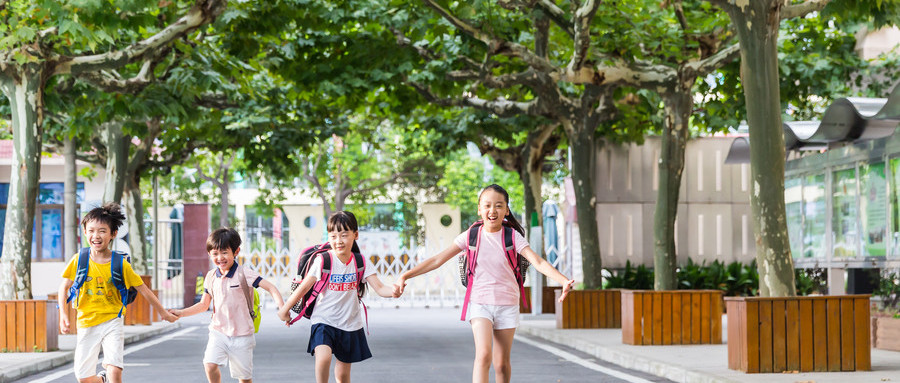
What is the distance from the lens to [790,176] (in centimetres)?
2473

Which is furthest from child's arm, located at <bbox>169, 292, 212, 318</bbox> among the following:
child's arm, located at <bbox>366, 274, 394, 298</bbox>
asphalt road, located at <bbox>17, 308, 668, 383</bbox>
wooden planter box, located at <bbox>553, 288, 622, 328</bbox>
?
wooden planter box, located at <bbox>553, 288, 622, 328</bbox>

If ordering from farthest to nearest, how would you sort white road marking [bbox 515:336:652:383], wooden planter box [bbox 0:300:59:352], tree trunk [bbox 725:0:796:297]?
wooden planter box [bbox 0:300:59:352]
white road marking [bbox 515:336:652:383]
tree trunk [bbox 725:0:796:297]

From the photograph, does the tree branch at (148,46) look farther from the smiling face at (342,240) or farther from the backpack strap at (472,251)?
the backpack strap at (472,251)

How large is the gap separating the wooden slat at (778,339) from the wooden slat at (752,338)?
7.1 inches

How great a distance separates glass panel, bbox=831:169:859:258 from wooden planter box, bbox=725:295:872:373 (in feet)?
29.8

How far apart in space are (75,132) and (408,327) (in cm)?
747

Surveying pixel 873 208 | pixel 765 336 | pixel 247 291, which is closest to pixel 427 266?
pixel 247 291

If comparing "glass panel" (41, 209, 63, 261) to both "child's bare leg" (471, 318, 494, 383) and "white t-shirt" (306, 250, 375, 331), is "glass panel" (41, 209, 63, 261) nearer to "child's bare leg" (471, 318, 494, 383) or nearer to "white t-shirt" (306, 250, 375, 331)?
"white t-shirt" (306, 250, 375, 331)

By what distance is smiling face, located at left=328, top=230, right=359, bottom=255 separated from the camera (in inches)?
341

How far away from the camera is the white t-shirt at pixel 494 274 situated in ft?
28.7

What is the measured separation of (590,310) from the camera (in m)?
21.6

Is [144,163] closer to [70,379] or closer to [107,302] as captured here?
[70,379]

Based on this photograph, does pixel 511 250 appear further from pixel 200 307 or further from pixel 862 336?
pixel 862 336

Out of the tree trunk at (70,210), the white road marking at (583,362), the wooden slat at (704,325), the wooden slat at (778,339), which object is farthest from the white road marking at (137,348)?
the wooden slat at (778,339)
